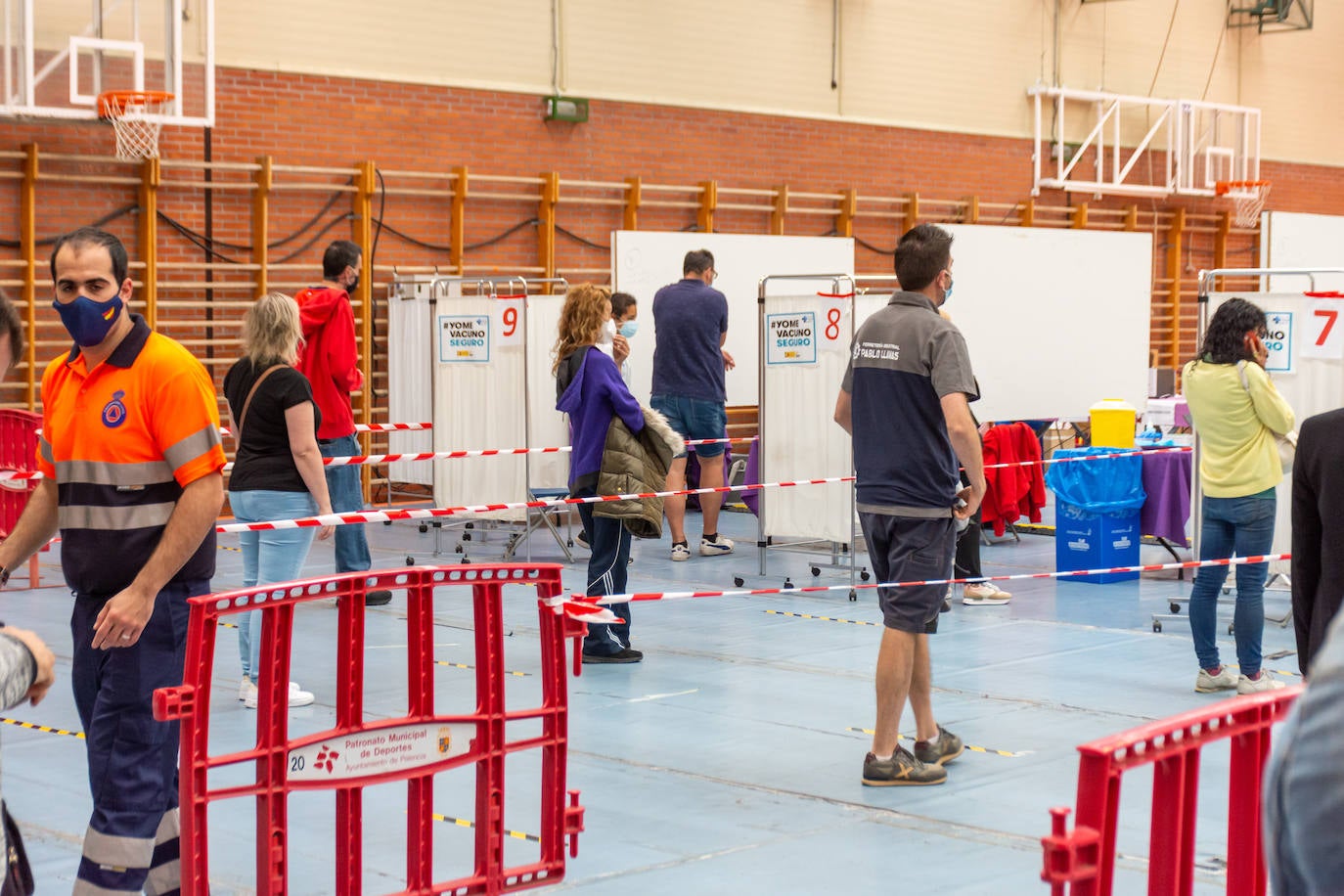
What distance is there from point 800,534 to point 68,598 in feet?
13.5

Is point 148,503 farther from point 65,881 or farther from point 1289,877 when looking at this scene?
point 1289,877

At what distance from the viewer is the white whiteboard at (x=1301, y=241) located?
17.1 m

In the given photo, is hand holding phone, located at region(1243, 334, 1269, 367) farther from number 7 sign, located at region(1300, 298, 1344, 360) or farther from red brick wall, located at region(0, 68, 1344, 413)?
red brick wall, located at region(0, 68, 1344, 413)

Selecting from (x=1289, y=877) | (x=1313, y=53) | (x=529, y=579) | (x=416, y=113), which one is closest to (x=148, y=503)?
(x=529, y=579)

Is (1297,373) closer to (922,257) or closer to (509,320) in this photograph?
(922,257)

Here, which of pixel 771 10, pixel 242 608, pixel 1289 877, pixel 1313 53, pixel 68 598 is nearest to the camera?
pixel 1289 877

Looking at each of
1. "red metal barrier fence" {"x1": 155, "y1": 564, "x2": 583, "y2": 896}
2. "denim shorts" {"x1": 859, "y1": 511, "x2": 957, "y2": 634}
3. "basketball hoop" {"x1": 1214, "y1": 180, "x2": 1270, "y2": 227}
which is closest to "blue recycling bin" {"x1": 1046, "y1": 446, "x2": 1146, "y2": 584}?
"denim shorts" {"x1": 859, "y1": 511, "x2": 957, "y2": 634}

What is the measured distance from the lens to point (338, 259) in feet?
25.2

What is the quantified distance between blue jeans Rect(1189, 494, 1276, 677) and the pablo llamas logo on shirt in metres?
4.35

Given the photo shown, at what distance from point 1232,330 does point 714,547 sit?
15.5 feet

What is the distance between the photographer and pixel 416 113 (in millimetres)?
12617

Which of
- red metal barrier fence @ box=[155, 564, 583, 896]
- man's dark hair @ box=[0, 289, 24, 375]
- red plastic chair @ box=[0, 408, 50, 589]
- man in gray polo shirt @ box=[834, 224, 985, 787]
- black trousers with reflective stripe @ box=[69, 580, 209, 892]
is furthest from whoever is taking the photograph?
red plastic chair @ box=[0, 408, 50, 589]

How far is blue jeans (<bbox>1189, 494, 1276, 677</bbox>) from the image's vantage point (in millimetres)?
6164

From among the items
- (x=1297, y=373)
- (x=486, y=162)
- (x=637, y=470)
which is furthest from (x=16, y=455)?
(x=1297, y=373)
